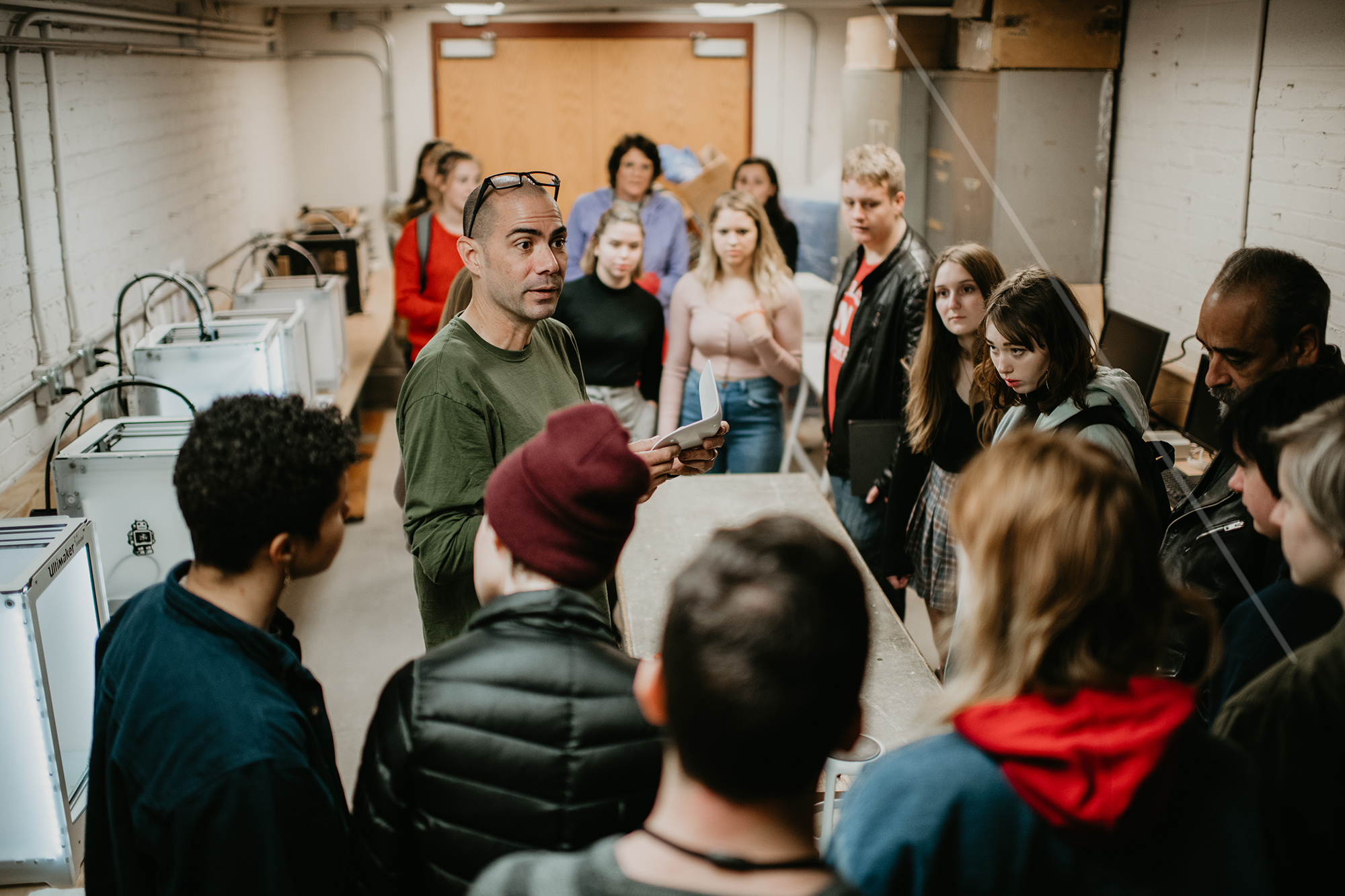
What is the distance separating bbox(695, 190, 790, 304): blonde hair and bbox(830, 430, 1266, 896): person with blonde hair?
261cm

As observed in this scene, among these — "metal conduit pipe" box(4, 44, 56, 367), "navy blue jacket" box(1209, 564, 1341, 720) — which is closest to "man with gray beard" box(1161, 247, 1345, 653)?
"navy blue jacket" box(1209, 564, 1341, 720)

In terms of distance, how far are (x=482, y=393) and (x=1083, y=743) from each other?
1100mm

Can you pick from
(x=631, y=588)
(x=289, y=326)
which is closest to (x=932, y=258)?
(x=631, y=588)

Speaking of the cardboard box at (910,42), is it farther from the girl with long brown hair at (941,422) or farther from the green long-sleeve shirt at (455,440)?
the green long-sleeve shirt at (455,440)

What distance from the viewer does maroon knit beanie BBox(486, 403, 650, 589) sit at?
1.05 m

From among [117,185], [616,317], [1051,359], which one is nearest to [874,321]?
[616,317]

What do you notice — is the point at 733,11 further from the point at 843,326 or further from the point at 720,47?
the point at 843,326

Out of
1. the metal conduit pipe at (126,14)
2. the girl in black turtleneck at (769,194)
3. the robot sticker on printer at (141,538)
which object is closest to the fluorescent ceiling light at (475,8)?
the metal conduit pipe at (126,14)

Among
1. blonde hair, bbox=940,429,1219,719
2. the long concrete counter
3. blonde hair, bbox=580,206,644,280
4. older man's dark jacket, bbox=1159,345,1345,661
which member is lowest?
the long concrete counter

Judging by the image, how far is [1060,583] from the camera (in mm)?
961

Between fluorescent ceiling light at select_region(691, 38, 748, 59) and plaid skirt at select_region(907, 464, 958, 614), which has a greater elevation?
fluorescent ceiling light at select_region(691, 38, 748, 59)

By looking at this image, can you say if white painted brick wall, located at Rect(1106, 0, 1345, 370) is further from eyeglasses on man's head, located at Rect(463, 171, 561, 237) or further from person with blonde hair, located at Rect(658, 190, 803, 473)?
eyeglasses on man's head, located at Rect(463, 171, 561, 237)

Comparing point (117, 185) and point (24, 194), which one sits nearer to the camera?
point (24, 194)

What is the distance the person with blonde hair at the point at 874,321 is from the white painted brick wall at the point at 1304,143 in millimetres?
1060
